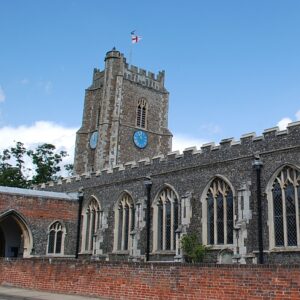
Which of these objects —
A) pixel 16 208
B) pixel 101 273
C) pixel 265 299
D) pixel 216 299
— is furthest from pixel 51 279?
pixel 16 208

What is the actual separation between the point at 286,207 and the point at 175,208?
629cm

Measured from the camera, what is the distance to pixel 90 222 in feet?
92.0

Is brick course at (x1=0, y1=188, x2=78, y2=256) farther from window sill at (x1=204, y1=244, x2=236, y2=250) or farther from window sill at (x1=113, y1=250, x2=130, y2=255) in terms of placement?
window sill at (x1=204, y1=244, x2=236, y2=250)

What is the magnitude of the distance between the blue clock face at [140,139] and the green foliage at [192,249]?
20115 millimetres

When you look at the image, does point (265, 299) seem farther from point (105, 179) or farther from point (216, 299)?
point (105, 179)

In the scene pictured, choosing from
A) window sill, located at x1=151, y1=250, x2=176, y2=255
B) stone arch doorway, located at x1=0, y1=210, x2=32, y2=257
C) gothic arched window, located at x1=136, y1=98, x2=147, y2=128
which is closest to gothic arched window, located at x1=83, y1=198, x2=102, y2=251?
stone arch doorway, located at x1=0, y1=210, x2=32, y2=257

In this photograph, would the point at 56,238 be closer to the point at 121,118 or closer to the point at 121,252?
the point at 121,252

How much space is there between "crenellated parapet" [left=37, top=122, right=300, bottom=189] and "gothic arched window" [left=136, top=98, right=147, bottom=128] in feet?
46.7

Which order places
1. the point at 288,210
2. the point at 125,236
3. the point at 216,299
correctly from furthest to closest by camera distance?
1. the point at 125,236
2. the point at 288,210
3. the point at 216,299

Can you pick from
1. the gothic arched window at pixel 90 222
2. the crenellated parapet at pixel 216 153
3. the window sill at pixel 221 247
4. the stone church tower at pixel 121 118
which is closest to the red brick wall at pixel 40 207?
the gothic arched window at pixel 90 222

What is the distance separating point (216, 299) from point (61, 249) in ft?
60.0

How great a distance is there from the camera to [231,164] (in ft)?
65.9

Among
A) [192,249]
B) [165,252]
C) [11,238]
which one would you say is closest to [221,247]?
[192,249]

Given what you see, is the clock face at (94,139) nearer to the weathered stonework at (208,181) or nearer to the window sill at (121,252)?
the weathered stonework at (208,181)
